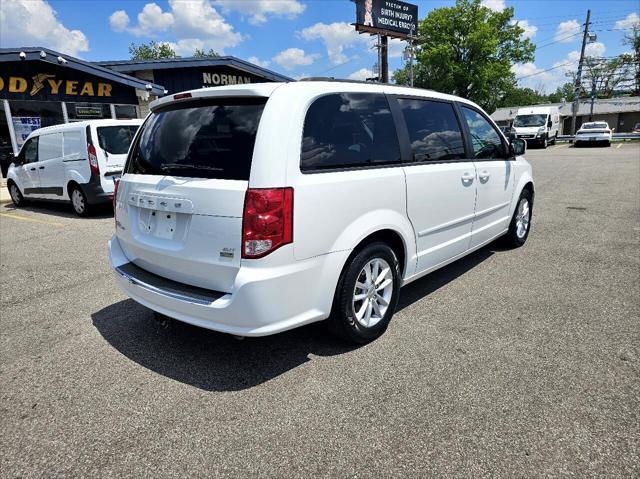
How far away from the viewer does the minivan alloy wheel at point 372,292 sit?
3125 millimetres

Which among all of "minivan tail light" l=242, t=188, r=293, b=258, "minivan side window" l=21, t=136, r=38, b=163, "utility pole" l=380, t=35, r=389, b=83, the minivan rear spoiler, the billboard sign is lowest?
"minivan tail light" l=242, t=188, r=293, b=258

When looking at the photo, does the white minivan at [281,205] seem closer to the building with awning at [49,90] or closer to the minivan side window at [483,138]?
the minivan side window at [483,138]

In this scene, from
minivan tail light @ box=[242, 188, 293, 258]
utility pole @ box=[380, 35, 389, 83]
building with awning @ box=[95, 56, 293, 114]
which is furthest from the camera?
utility pole @ box=[380, 35, 389, 83]

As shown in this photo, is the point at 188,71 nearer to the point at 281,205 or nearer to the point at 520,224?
the point at 520,224

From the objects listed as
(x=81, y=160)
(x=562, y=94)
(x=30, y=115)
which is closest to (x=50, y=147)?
(x=81, y=160)

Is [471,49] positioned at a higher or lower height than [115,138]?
higher

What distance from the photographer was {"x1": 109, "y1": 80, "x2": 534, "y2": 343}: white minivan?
2.52 m

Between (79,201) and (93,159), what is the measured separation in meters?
1.08

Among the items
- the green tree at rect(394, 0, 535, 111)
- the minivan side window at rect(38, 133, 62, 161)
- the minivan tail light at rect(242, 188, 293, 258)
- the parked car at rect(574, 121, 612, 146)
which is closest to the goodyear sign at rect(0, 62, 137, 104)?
the minivan side window at rect(38, 133, 62, 161)

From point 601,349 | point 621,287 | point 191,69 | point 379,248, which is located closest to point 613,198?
point 621,287

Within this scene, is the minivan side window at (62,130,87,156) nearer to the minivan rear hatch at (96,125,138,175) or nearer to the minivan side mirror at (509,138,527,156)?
the minivan rear hatch at (96,125,138,175)

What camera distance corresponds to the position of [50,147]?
8734 mm

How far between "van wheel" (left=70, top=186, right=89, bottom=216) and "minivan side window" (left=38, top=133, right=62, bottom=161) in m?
0.80

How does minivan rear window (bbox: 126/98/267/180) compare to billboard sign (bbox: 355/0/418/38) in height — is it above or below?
below
